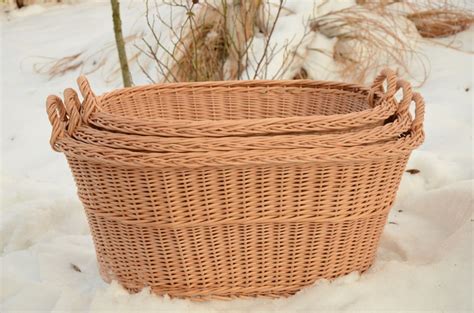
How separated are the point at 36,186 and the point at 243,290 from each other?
87cm

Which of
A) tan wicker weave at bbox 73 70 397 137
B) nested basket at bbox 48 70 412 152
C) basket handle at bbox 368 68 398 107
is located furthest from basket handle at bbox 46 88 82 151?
basket handle at bbox 368 68 398 107

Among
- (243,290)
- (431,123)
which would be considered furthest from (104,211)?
(431,123)

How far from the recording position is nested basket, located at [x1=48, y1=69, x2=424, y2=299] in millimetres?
996

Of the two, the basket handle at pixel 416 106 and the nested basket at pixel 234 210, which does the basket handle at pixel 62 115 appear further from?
the basket handle at pixel 416 106

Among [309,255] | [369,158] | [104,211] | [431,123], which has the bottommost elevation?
[431,123]

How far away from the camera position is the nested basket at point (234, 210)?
100cm

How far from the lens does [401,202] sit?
157 cm

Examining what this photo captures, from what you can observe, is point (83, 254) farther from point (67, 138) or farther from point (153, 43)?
point (153, 43)

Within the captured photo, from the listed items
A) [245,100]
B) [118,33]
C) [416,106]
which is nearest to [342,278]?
[416,106]

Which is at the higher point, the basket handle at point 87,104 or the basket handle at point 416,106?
the basket handle at point 87,104

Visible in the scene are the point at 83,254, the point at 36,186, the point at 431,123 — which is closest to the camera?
the point at 83,254

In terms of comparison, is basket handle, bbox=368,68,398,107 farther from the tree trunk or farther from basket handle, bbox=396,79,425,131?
the tree trunk

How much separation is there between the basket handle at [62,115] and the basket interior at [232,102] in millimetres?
272

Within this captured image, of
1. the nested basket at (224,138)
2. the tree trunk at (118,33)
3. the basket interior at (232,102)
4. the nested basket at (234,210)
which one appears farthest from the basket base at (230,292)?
the tree trunk at (118,33)
